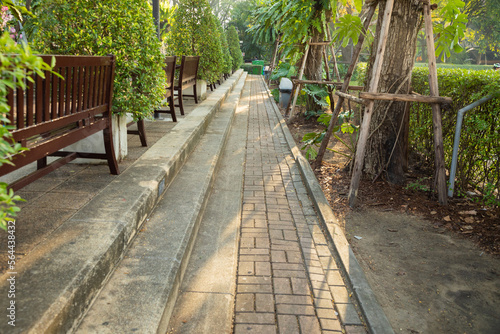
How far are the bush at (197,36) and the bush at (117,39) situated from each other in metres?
5.82

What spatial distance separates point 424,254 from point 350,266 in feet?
3.13

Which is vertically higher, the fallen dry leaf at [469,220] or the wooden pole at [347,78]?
the wooden pole at [347,78]

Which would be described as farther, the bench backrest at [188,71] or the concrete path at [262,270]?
the bench backrest at [188,71]

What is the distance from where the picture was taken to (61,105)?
303 cm

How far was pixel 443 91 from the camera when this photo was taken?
5.32 meters

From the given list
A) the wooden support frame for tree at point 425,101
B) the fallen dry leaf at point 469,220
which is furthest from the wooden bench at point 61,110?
the fallen dry leaf at point 469,220

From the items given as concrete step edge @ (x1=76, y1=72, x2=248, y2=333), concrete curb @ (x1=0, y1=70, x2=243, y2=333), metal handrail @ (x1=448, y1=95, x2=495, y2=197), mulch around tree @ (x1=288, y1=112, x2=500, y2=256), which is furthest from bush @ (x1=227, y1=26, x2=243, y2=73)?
concrete curb @ (x1=0, y1=70, x2=243, y2=333)

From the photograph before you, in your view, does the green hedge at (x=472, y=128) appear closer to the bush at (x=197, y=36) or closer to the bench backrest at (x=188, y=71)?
the bench backrest at (x=188, y=71)

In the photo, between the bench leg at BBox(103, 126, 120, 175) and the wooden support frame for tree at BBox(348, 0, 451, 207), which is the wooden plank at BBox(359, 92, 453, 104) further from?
the bench leg at BBox(103, 126, 120, 175)

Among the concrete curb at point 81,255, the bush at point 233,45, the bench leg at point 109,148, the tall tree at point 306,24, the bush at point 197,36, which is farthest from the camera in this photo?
the bush at point 233,45

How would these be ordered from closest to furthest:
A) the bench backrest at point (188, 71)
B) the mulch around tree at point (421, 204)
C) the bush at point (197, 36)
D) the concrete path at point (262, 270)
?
the concrete path at point (262, 270)
the mulch around tree at point (421, 204)
the bench backrest at point (188, 71)
the bush at point (197, 36)

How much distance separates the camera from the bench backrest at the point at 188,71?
25.7 ft

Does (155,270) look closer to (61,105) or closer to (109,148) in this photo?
(61,105)

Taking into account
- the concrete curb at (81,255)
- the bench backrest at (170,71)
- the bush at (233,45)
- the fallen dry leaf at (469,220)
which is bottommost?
the fallen dry leaf at (469,220)
